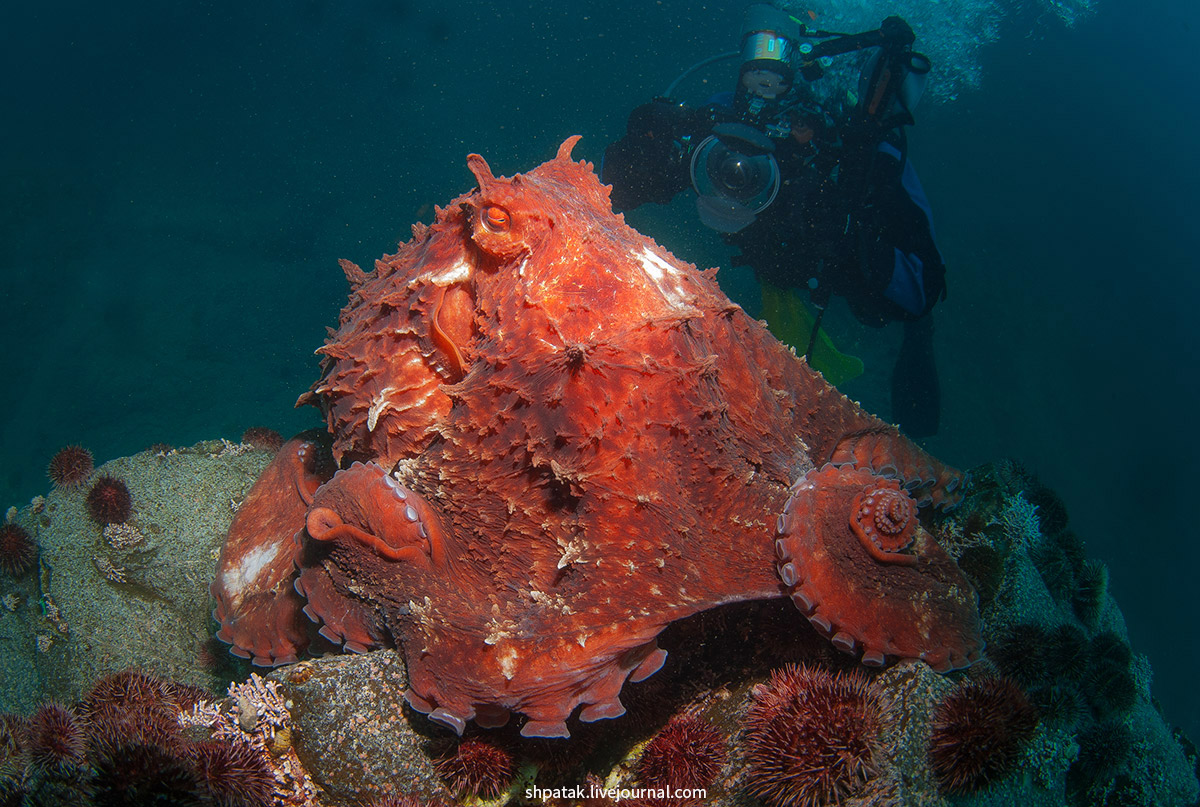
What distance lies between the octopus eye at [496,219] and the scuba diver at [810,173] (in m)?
7.07

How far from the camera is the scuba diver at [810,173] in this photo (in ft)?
27.9

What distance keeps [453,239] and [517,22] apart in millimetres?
62583

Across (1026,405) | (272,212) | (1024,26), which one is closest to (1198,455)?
(1026,405)

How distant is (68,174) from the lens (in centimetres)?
3978

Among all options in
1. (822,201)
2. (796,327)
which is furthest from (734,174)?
(796,327)

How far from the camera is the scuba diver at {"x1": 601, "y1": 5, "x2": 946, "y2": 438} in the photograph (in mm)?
8508

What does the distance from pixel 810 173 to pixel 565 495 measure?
9200 mm

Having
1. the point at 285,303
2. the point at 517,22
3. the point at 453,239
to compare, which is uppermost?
the point at 517,22

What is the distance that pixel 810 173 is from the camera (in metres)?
9.27

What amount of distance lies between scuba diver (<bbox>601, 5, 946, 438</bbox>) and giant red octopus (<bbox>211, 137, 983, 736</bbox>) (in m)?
6.79

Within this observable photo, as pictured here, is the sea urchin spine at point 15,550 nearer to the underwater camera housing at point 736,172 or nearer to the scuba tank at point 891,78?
the underwater camera housing at point 736,172

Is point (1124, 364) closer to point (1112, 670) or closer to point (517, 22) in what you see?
point (1112, 670)

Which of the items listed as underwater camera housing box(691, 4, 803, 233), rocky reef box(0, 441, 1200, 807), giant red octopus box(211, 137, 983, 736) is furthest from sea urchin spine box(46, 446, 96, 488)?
underwater camera housing box(691, 4, 803, 233)

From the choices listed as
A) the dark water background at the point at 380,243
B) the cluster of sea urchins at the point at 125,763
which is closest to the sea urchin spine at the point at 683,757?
the cluster of sea urchins at the point at 125,763
